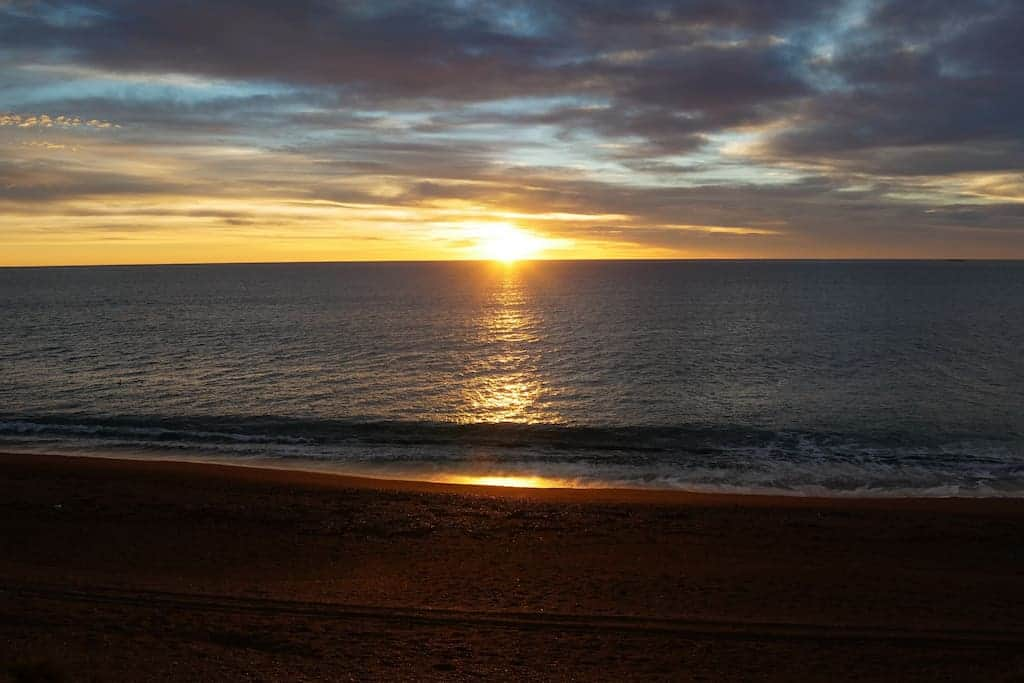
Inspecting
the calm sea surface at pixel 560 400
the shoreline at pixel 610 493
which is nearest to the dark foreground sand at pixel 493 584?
the shoreline at pixel 610 493

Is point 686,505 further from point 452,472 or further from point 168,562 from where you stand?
point 168,562

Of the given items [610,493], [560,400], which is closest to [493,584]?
[610,493]

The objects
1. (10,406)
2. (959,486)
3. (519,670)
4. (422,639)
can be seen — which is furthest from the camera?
(10,406)

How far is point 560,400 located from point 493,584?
83.6 ft

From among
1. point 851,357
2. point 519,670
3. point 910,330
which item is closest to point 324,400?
point 519,670

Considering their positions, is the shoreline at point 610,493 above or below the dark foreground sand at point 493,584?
below

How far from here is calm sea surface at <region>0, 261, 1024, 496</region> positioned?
28266mm

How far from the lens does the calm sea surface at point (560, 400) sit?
28.3m

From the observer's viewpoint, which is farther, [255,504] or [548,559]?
[255,504]

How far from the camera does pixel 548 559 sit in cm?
1664

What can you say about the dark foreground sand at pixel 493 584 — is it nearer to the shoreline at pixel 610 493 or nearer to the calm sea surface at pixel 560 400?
the shoreline at pixel 610 493

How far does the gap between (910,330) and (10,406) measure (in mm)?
72777

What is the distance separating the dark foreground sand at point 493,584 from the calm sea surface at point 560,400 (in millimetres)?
5674

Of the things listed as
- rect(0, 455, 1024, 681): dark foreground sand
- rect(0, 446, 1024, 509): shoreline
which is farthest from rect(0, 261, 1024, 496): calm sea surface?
rect(0, 455, 1024, 681): dark foreground sand
